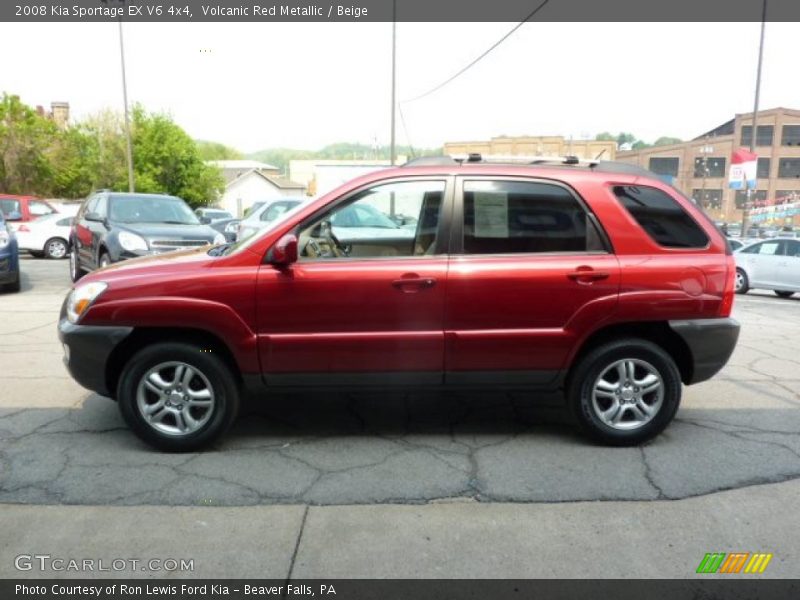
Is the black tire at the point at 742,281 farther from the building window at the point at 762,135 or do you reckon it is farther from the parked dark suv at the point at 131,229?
the building window at the point at 762,135

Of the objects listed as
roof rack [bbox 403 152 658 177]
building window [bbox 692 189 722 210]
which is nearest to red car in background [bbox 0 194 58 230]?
roof rack [bbox 403 152 658 177]

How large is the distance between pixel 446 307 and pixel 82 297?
2.26 m

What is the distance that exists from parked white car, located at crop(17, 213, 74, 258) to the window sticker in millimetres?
15426

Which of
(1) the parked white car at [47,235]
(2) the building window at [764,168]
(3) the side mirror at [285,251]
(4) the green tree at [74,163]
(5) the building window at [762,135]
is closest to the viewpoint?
(3) the side mirror at [285,251]

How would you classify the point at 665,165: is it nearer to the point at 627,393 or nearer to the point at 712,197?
Answer: the point at 712,197

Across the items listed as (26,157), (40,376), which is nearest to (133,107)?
(26,157)

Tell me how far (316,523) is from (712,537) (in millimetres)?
1947

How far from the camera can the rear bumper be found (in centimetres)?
384

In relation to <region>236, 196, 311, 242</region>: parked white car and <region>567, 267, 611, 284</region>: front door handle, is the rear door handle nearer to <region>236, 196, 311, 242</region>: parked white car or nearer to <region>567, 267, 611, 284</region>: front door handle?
<region>567, 267, 611, 284</region>: front door handle

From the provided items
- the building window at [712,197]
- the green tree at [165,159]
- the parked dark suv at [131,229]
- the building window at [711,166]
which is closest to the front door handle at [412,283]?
the parked dark suv at [131,229]

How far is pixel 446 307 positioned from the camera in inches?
146

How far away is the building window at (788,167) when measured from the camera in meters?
66.5
